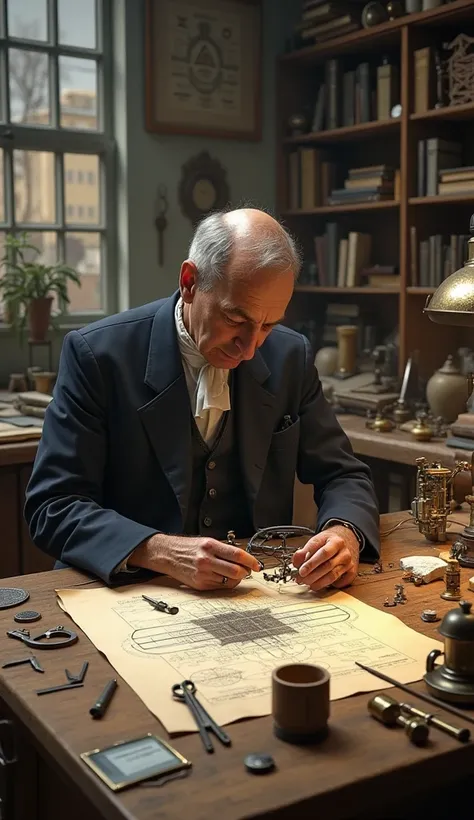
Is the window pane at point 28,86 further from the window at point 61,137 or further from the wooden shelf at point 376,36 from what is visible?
the wooden shelf at point 376,36

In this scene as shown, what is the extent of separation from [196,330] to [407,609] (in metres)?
0.76

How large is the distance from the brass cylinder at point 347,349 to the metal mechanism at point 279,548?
2.30 metres

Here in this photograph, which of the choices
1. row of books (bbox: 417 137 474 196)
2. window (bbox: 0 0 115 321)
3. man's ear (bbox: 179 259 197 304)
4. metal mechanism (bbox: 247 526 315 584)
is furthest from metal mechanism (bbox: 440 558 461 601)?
window (bbox: 0 0 115 321)

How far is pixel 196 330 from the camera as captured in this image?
6.62 ft

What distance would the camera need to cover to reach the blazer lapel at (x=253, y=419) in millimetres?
2105

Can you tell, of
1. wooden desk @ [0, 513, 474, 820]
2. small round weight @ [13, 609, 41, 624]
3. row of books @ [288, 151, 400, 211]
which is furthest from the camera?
row of books @ [288, 151, 400, 211]

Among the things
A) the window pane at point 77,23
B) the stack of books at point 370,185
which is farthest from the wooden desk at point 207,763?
the window pane at point 77,23

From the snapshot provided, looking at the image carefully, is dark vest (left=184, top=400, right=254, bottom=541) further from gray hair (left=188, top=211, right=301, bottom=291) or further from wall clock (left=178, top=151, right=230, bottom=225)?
wall clock (left=178, top=151, right=230, bottom=225)

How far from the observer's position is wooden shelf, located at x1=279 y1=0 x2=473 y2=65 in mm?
3697

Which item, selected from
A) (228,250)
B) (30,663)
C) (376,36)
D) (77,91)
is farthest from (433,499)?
(77,91)

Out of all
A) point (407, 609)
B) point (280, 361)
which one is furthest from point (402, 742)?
point (280, 361)

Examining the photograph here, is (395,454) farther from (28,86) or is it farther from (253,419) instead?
(28,86)

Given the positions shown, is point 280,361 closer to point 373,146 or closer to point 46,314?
point 46,314

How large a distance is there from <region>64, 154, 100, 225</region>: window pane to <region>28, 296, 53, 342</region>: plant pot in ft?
1.83
